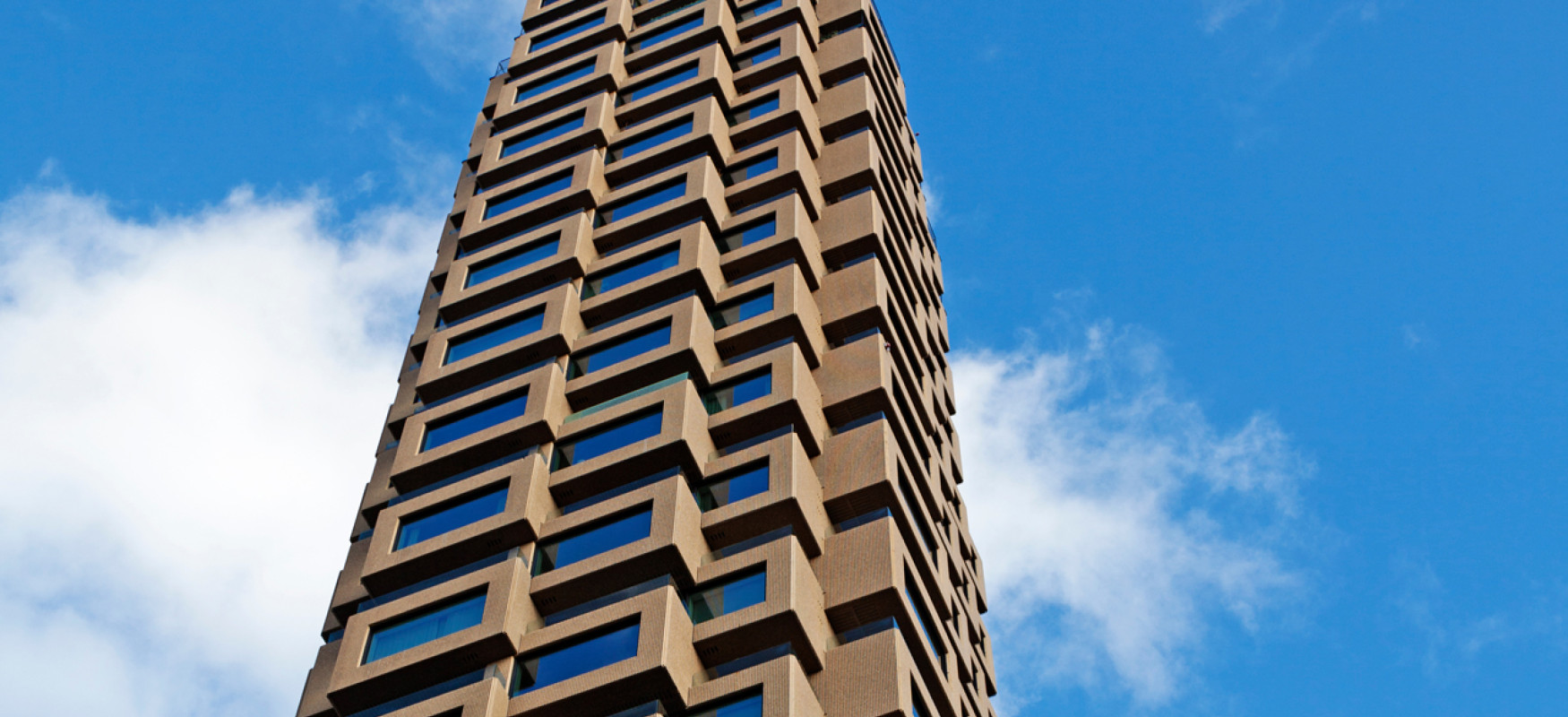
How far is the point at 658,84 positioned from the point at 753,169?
9.52 m

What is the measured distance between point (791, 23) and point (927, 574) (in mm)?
33943

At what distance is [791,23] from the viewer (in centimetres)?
7669

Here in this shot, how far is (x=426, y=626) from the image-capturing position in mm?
45188

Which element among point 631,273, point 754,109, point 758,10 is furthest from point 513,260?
point 758,10

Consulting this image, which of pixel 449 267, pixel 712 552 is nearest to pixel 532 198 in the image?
pixel 449 267

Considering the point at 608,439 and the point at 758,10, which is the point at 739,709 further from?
the point at 758,10

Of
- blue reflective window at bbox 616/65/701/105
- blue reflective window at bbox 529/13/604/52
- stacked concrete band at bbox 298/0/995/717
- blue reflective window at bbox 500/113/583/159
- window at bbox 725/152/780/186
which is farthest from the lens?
blue reflective window at bbox 529/13/604/52

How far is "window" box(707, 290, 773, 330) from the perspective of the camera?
55906 millimetres

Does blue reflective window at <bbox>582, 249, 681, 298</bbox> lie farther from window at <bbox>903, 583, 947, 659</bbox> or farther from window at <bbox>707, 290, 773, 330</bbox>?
window at <bbox>903, 583, 947, 659</bbox>

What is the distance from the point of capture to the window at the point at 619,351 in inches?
2119

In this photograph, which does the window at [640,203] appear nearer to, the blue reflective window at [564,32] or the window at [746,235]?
the window at [746,235]

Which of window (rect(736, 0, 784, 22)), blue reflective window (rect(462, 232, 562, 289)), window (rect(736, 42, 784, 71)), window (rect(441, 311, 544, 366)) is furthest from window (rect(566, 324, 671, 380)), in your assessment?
window (rect(736, 0, 784, 22))

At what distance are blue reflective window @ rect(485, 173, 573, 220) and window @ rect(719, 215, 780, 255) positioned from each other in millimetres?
7664

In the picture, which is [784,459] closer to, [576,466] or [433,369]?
[576,466]
